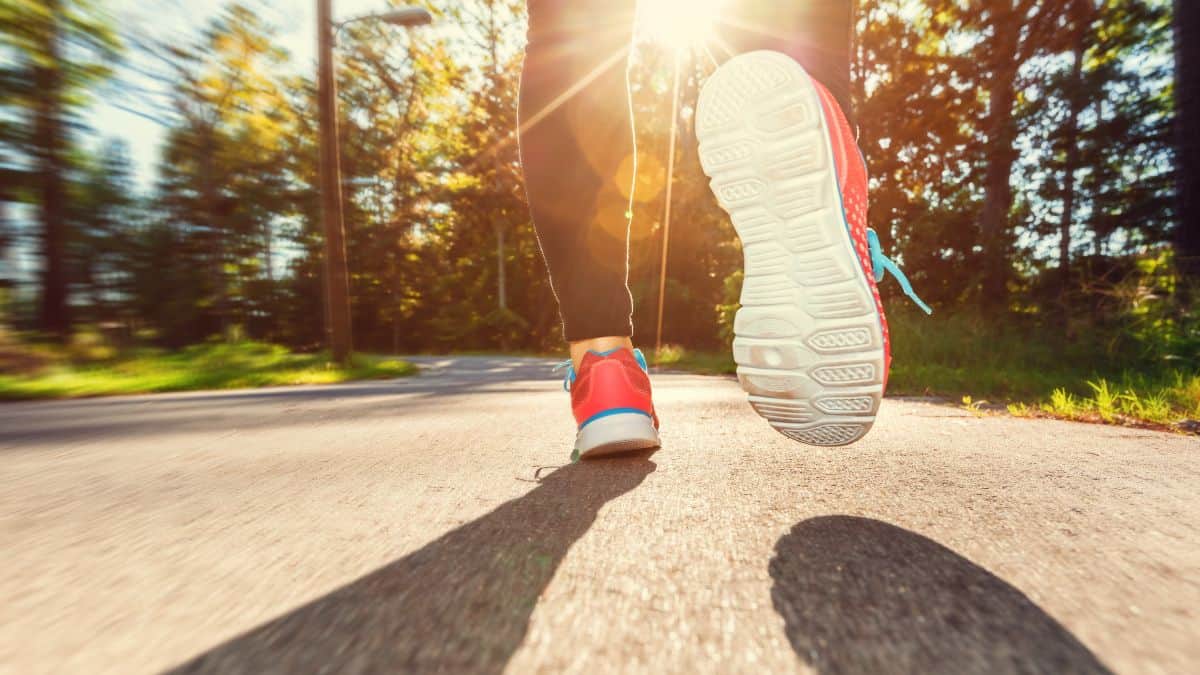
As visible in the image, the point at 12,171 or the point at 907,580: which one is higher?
the point at 12,171

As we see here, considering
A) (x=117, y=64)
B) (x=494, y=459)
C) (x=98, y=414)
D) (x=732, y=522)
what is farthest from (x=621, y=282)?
(x=117, y=64)

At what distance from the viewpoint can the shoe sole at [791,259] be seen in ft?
3.54

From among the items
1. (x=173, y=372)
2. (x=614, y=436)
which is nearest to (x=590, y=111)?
(x=614, y=436)

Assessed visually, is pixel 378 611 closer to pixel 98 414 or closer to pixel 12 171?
pixel 98 414

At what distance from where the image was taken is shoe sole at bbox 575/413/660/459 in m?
1.26

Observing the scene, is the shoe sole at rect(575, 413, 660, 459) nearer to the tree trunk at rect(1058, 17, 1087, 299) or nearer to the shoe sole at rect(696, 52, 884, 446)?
the shoe sole at rect(696, 52, 884, 446)

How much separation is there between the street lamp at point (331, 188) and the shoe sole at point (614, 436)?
8149mm

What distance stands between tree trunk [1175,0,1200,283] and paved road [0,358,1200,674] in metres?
4.46

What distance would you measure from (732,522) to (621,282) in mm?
699

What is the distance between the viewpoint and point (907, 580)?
2.11 feet

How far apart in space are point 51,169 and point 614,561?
11417 mm

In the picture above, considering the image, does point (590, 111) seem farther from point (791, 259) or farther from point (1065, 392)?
point (1065, 392)

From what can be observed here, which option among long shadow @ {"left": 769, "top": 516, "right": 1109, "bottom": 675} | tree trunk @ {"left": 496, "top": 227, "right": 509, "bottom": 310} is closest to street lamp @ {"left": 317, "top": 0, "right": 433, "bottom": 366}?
long shadow @ {"left": 769, "top": 516, "right": 1109, "bottom": 675}

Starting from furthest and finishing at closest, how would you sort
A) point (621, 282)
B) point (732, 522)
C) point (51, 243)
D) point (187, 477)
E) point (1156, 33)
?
point (51, 243), point (1156, 33), point (621, 282), point (187, 477), point (732, 522)
